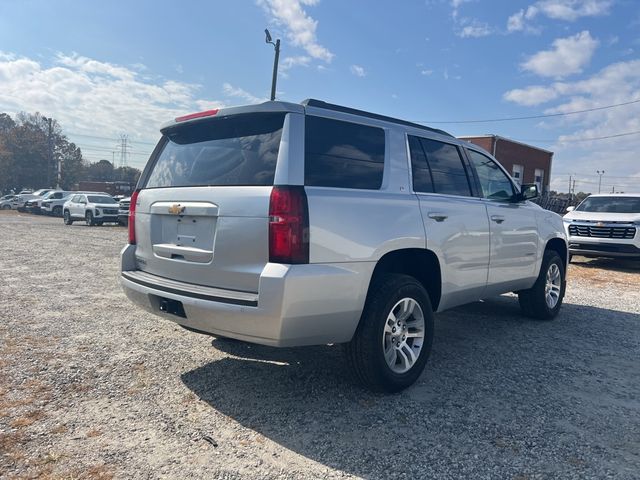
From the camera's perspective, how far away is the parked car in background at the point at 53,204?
3425 cm

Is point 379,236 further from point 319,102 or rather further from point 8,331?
point 8,331

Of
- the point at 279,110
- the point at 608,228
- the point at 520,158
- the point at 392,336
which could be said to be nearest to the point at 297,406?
the point at 392,336

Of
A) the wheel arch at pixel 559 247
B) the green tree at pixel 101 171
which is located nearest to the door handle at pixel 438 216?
the wheel arch at pixel 559 247

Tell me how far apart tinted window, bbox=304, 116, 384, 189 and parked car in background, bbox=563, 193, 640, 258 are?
9.38 meters

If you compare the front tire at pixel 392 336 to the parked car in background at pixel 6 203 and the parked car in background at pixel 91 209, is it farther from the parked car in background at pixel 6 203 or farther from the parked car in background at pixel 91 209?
the parked car in background at pixel 6 203

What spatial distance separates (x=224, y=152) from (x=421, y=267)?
6.26 ft

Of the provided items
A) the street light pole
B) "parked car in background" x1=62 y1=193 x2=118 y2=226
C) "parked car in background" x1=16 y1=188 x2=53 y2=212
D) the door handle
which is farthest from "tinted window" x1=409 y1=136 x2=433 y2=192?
"parked car in background" x1=16 y1=188 x2=53 y2=212

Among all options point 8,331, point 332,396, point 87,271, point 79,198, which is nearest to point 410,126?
point 332,396

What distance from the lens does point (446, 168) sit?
4.54 meters

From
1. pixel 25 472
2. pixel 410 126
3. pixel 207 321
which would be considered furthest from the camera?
pixel 410 126

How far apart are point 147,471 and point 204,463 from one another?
30 cm

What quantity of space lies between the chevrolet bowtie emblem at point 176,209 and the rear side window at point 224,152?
19cm

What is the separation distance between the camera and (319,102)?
357 cm

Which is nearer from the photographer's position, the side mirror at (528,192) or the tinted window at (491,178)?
the tinted window at (491,178)
